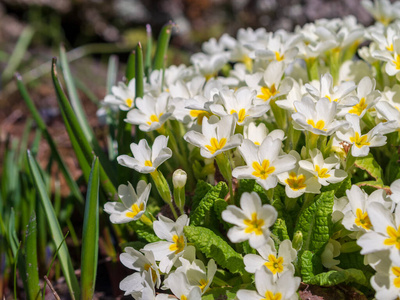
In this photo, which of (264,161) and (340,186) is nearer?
(264,161)

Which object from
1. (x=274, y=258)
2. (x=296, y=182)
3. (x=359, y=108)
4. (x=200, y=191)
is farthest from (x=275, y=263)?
(x=359, y=108)

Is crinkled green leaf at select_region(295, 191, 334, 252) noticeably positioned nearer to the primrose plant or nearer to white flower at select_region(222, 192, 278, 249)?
the primrose plant

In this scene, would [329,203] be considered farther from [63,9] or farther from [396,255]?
[63,9]

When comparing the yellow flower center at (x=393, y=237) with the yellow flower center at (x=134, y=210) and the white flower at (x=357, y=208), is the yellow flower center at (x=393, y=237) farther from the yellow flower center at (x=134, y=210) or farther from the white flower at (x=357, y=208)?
the yellow flower center at (x=134, y=210)

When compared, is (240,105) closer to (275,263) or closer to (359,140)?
(359,140)

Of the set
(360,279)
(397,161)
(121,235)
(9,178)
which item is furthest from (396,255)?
(9,178)

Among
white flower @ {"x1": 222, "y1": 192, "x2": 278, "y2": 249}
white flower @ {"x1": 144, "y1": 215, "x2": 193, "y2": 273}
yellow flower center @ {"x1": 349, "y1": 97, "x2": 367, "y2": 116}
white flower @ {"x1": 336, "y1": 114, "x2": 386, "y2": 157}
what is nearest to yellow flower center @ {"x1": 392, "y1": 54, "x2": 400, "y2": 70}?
yellow flower center @ {"x1": 349, "y1": 97, "x2": 367, "y2": 116}
